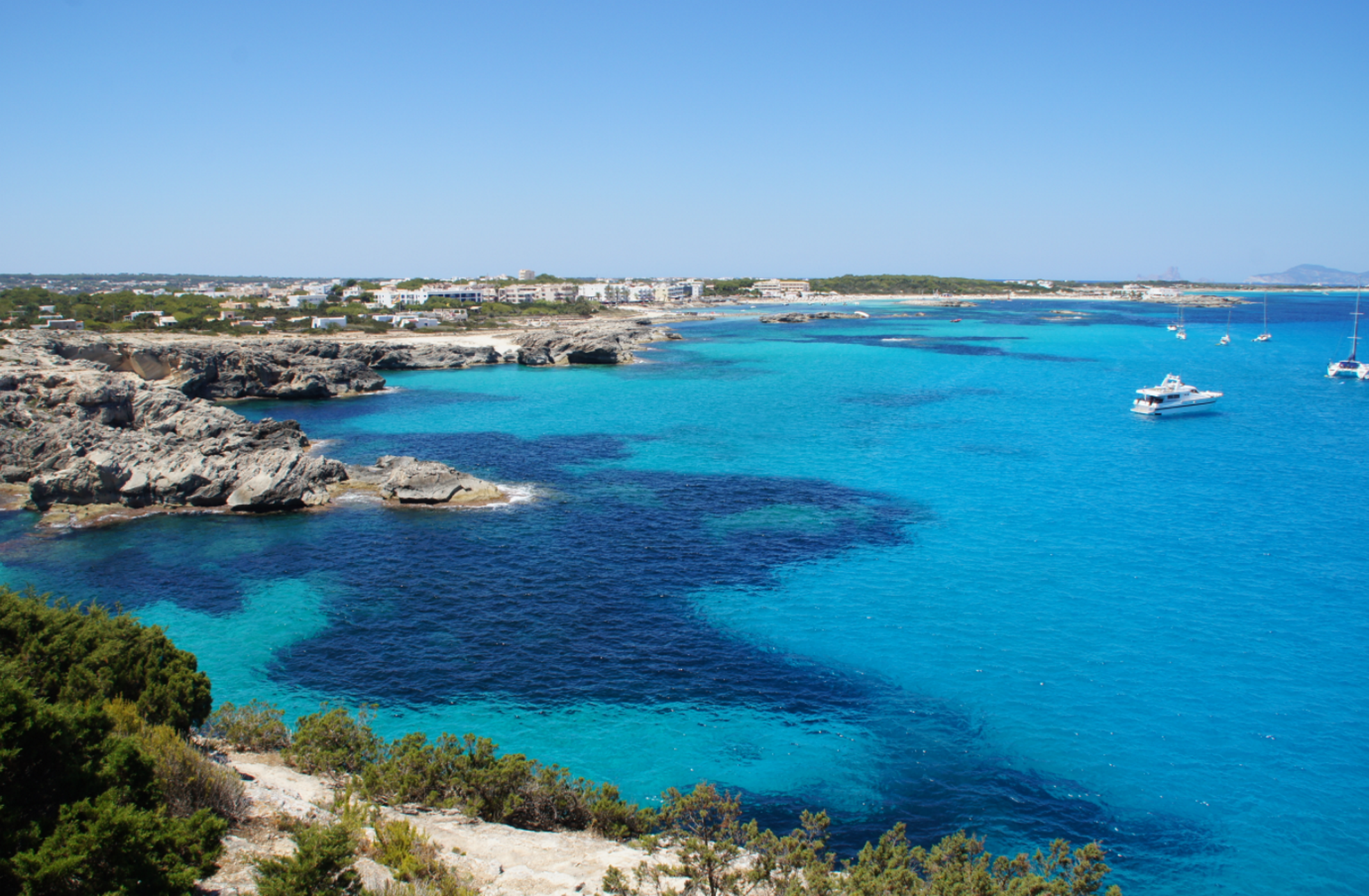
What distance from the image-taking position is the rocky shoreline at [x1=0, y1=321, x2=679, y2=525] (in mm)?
45188

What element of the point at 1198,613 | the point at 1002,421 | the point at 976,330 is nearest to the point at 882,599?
the point at 1198,613

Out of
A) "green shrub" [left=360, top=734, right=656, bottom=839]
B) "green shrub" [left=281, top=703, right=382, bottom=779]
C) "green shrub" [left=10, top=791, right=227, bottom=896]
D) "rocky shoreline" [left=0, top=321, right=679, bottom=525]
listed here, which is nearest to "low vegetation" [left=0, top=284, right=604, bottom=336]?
"rocky shoreline" [left=0, top=321, right=679, bottom=525]

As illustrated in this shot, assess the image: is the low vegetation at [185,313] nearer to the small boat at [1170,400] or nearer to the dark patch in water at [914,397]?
the dark patch in water at [914,397]

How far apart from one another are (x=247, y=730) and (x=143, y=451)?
111 ft

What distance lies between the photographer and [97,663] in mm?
18562

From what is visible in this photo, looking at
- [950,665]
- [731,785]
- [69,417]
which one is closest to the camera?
[731,785]

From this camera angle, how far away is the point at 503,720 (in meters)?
24.5

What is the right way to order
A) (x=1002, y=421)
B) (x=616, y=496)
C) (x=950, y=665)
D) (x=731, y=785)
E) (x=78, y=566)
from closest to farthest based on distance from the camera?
(x=731, y=785) → (x=950, y=665) → (x=78, y=566) → (x=616, y=496) → (x=1002, y=421)

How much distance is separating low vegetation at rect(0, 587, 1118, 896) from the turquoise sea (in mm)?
3139

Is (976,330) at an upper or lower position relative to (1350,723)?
upper

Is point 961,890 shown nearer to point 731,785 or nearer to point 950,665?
point 731,785

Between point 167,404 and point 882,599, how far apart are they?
4918cm

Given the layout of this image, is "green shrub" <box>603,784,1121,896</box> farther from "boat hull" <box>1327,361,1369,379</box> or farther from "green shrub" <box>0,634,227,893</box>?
"boat hull" <box>1327,361,1369,379</box>

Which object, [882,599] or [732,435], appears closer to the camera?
[882,599]
